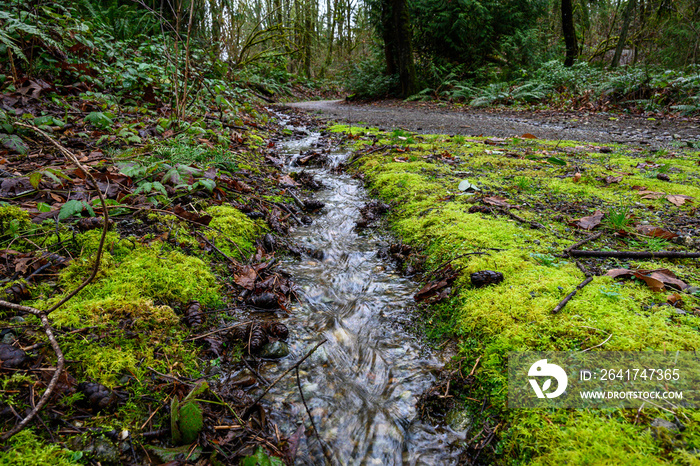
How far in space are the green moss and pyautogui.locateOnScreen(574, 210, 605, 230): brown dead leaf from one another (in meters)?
3.70

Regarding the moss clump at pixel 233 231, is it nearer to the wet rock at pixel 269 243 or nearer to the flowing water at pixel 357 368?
the wet rock at pixel 269 243

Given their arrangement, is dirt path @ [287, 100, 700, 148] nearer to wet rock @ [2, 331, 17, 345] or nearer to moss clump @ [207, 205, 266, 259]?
moss clump @ [207, 205, 266, 259]

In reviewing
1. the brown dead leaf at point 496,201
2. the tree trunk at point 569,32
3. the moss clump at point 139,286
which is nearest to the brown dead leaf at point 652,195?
the brown dead leaf at point 496,201

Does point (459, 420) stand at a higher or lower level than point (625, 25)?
lower

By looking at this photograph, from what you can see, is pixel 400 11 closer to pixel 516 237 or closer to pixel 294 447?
pixel 516 237

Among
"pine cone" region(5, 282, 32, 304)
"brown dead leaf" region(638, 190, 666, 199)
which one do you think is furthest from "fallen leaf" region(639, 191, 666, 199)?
"pine cone" region(5, 282, 32, 304)

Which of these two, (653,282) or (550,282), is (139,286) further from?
(653,282)

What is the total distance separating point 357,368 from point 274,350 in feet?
1.82

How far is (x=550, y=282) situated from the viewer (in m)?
2.20

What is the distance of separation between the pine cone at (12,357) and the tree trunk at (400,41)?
16.4 meters

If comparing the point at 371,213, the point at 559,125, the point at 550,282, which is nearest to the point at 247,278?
the point at 371,213

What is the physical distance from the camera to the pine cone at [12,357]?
1.43 m

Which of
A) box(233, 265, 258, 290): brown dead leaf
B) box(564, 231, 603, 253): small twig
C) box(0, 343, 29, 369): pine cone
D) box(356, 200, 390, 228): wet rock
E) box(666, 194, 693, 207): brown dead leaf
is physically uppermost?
box(666, 194, 693, 207): brown dead leaf

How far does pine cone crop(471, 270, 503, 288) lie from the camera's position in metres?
2.35
